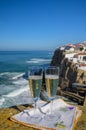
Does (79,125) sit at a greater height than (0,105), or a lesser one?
greater

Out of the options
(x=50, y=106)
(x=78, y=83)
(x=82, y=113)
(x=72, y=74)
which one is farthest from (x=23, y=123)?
(x=72, y=74)

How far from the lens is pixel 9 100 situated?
20.8 meters

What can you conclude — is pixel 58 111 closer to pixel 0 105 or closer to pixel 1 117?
pixel 1 117

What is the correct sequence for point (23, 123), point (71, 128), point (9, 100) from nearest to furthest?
point (71, 128)
point (23, 123)
point (9, 100)

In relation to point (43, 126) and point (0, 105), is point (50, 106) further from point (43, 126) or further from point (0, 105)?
point (0, 105)

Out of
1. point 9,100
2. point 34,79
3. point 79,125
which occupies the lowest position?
point 9,100

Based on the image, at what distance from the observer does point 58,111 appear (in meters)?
4.73

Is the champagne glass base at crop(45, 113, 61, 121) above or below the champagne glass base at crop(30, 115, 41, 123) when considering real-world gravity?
above

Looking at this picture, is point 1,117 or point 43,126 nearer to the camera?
point 43,126

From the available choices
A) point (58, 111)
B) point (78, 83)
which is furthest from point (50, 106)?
point (78, 83)

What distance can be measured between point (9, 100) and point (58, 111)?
1672 cm

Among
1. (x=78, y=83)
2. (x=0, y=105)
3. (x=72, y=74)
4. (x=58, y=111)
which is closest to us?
(x=58, y=111)

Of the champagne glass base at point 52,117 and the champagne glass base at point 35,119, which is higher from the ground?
the champagne glass base at point 52,117

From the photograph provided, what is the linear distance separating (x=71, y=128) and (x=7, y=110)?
1.96m
